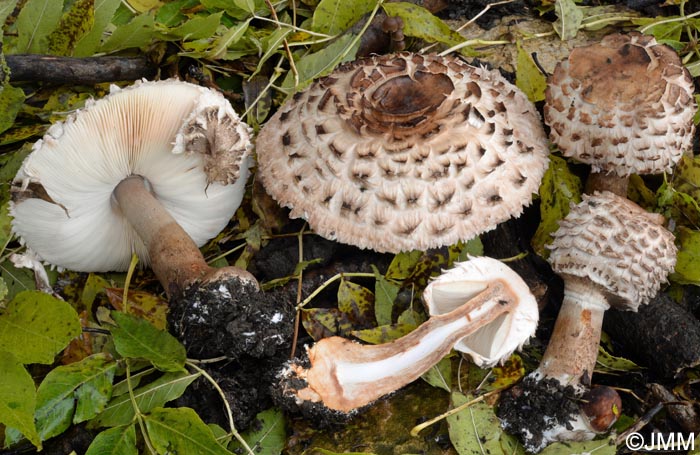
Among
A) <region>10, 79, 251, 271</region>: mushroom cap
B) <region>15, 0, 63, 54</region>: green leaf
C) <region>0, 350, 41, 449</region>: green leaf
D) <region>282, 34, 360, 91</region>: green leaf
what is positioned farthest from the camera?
<region>282, 34, 360, 91</region>: green leaf

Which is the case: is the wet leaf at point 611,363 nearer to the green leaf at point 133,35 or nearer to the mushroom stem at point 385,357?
the mushroom stem at point 385,357

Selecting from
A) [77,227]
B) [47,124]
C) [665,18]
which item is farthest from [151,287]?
[665,18]

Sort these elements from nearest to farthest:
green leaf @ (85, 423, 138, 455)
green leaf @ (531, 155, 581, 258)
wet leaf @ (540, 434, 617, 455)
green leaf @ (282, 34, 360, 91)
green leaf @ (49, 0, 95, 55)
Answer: green leaf @ (85, 423, 138, 455) < wet leaf @ (540, 434, 617, 455) < green leaf @ (531, 155, 581, 258) < green leaf @ (49, 0, 95, 55) < green leaf @ (282, 34, 360, 91)

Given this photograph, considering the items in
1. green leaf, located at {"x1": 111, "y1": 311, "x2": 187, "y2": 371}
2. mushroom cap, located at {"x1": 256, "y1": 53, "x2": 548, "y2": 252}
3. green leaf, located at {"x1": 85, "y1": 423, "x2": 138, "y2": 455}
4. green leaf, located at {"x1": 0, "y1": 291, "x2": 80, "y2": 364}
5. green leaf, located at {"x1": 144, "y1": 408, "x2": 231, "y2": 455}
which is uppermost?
mushroom cap, located at {"x1": 256, "y1": 53, "x2": 548, "y2": 252}

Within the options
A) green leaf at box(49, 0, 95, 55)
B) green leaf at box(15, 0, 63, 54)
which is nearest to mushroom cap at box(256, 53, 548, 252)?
green leaf at box(49, 0, 95, 55)

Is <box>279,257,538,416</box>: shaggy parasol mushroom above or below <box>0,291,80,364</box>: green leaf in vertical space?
below

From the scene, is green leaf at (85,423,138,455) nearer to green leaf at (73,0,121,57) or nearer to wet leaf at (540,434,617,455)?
wet leaf at (540,434,617,455)
